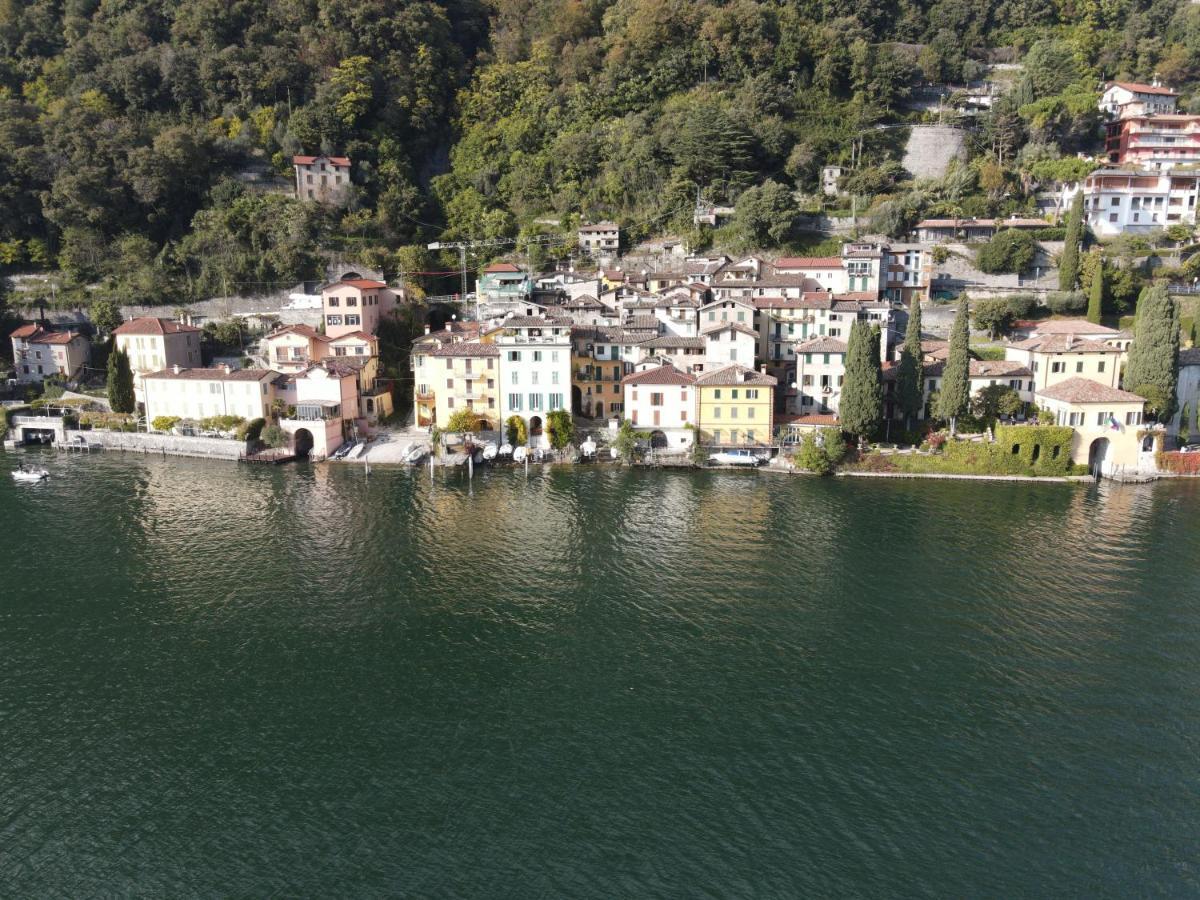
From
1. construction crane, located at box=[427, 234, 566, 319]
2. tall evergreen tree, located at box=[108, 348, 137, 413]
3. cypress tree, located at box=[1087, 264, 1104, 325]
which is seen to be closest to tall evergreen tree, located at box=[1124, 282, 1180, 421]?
cypress tree, located at box=[1087, 264, 1104, 325]

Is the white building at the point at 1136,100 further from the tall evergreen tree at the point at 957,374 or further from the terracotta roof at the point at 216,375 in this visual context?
the terracotta roof at the point at 216,375

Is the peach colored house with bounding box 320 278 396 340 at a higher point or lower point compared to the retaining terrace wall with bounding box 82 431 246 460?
higher

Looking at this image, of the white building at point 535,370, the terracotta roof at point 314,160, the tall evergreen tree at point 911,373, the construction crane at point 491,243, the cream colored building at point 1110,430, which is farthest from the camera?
the terracotta roof at point 314,160

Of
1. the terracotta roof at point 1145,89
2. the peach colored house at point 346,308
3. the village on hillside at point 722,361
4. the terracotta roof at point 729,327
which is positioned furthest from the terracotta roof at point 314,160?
the terracotta roof at point 1145,89

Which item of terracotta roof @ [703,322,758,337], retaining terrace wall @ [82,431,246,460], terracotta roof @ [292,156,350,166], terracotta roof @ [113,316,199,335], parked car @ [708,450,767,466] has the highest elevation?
terracotta roof @ [292,156,350,166]

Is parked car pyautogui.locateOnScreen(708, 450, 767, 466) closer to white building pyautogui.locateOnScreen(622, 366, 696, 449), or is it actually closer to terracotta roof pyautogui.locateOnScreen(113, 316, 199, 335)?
white building pyautogui.locateOnScreen(622, 366, 696, 449)

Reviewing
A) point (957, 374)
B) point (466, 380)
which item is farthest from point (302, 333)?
point (957, 374)

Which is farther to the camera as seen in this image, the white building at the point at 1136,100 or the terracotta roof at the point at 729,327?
the white building at the point at 1136,100
